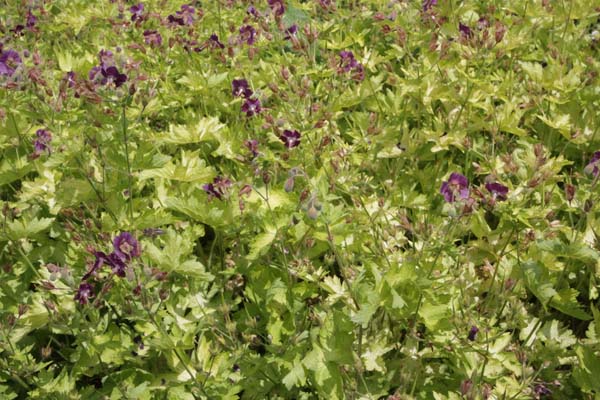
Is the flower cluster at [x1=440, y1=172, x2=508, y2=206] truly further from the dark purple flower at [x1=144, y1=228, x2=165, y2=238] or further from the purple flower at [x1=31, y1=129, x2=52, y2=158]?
the purple flower at [x1=31, y1=129, x2=52, y2=158]

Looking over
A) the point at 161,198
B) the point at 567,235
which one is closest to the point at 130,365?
the point at 161,198

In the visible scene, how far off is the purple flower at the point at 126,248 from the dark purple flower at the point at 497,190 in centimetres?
133

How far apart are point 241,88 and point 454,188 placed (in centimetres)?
144

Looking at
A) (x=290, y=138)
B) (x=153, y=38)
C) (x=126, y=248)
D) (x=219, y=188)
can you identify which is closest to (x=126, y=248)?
(x=126, y=248)

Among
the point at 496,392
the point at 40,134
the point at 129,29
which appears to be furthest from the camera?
the point at 129,29

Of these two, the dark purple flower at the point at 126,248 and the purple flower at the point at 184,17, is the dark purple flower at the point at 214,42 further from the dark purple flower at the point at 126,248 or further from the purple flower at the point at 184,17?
the dark purple flower at the point at 126,248

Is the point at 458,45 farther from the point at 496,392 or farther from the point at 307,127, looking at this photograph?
the point at 496,392

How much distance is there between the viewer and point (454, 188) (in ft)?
7.33

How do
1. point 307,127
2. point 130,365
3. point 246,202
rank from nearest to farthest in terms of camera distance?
1. point 130,365
2. point 246,202
3. point 307,127

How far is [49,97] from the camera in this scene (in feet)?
10.3

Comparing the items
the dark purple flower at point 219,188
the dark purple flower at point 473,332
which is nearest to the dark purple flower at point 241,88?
the dark purple flower at point 219,188

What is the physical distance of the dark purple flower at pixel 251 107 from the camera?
3.10m

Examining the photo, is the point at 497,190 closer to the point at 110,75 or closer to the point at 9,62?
the point at 110,75

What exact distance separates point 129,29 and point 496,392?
12.6ft
